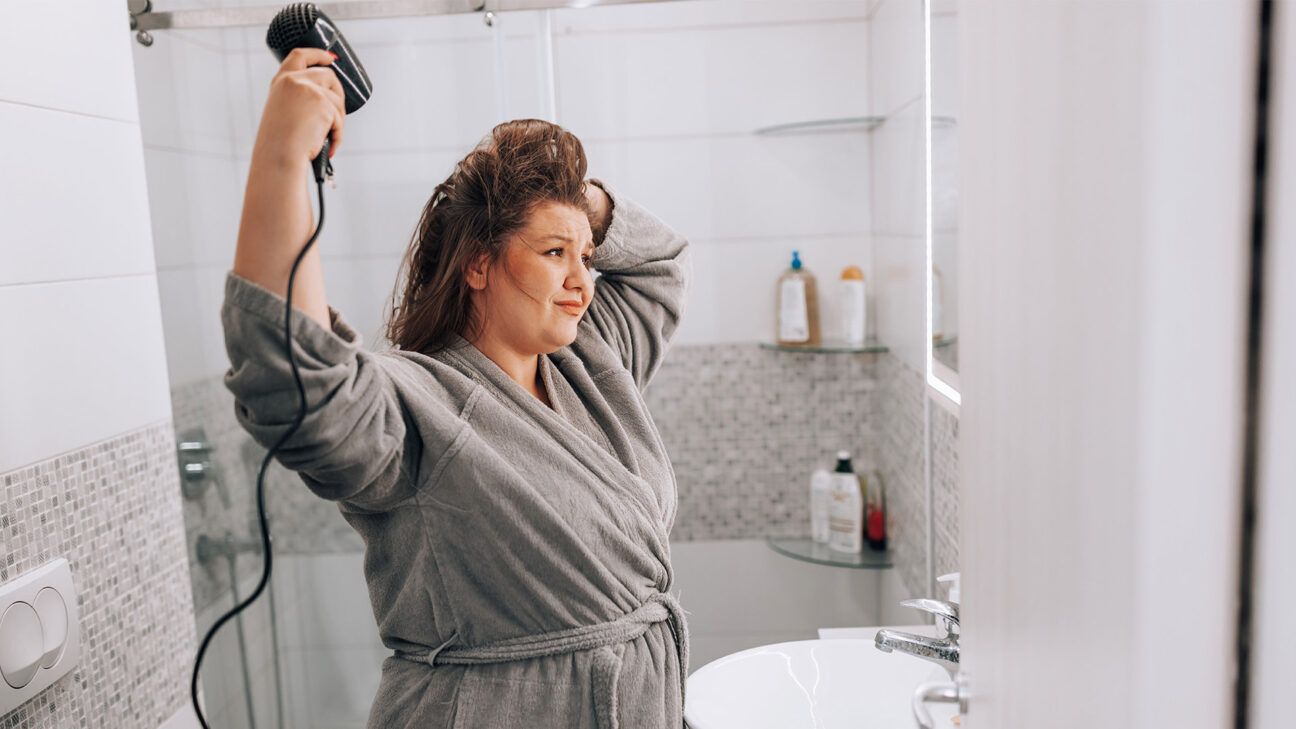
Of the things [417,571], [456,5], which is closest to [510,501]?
[417,571]

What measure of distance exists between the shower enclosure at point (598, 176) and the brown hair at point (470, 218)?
60 centimetres

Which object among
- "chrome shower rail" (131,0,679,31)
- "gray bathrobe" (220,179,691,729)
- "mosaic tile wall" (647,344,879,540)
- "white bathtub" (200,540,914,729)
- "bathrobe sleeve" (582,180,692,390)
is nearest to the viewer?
"gray bathrobe" (220,179,691,729)

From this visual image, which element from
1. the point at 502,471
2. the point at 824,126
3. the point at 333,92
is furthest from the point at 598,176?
the point at 333,92

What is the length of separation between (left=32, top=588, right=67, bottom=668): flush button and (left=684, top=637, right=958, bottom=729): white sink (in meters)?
0.79

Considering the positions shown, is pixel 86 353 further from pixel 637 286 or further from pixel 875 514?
pixel 875 514

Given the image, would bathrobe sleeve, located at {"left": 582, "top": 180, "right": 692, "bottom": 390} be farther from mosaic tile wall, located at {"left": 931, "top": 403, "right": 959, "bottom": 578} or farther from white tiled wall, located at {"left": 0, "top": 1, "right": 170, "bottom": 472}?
white tiled wall, located at {"left": 0, "top": 1, "right": 170, "bottom": 472}

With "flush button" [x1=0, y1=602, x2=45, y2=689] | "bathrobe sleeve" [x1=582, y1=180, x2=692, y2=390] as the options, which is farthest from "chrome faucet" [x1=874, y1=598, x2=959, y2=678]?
"flush button" [x1=0, y1=602, x2=45, y2=689]

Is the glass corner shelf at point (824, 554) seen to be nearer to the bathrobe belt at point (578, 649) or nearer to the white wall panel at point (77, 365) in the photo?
the bathrobe belt at point (578, 649)

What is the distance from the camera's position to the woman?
0.88 meters

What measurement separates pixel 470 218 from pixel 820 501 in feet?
4.27

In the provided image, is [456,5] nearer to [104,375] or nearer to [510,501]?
[104,375]

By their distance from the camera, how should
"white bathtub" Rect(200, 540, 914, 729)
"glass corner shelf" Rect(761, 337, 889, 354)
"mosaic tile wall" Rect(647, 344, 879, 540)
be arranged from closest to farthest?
"white bathtub" Rect(200, 540, 914, 729)
"glass corner shelf" Rect(761, 337, 889, 354)
"mosaic tile wall" Rect(647, 344, 879, 540)

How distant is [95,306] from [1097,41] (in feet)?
4.37

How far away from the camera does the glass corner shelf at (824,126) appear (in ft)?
6.77
